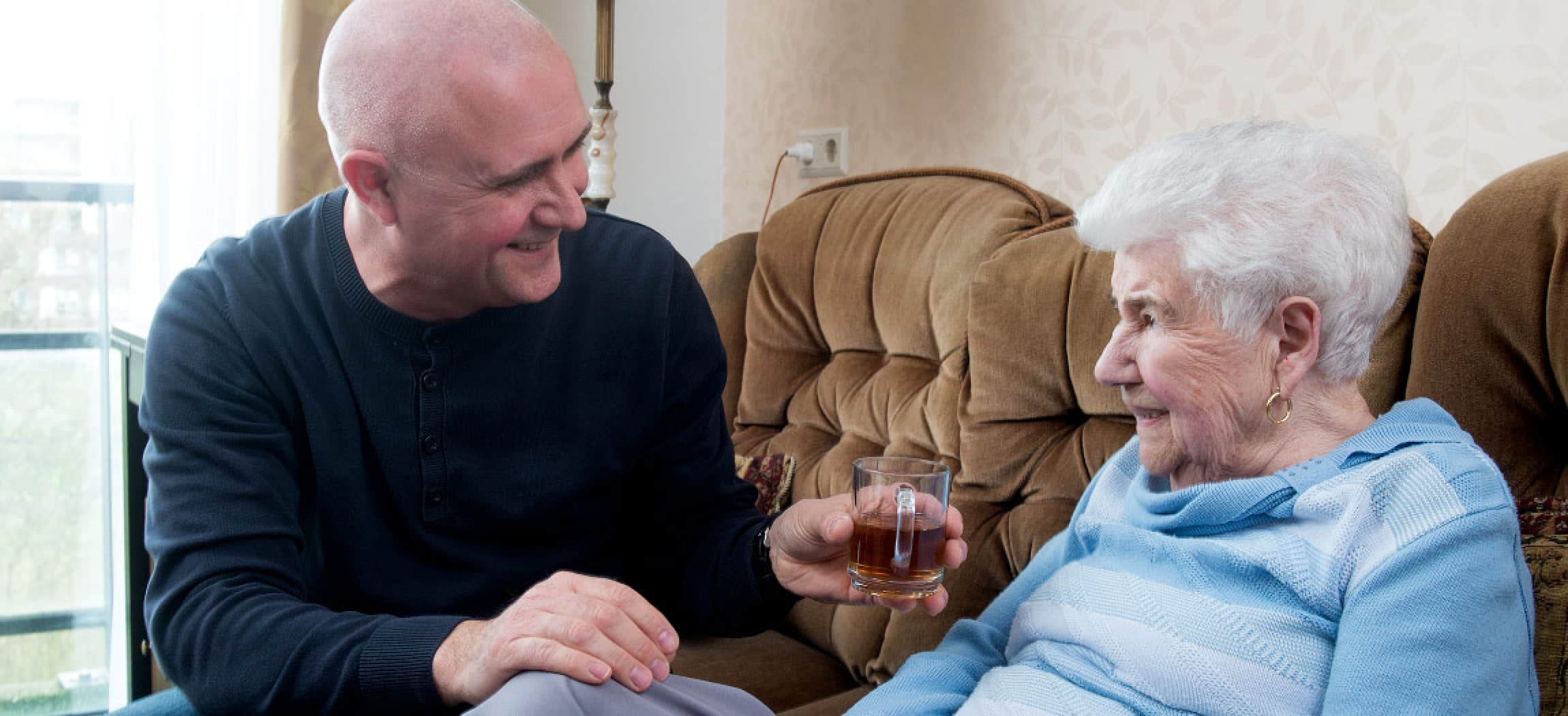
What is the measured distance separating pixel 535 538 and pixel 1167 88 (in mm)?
1188

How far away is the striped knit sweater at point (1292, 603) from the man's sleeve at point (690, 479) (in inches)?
9.6

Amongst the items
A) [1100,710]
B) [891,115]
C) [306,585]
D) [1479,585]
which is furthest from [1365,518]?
[891,115]

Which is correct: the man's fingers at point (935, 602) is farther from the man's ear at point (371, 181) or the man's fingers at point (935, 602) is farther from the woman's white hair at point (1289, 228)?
the man's ear at point (371, 181)

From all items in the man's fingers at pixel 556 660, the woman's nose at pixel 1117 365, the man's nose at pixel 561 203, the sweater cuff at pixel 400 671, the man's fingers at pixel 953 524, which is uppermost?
the man's nose at pixel 561 203

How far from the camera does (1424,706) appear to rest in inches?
35.3

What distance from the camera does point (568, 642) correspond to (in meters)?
0.97

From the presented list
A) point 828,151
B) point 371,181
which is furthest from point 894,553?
point 828,151

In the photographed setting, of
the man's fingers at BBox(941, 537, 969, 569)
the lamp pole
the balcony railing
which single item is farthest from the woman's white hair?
the balcony railing

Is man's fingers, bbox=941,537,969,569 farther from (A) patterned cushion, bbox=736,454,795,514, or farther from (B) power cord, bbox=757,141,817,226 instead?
(B) power cord, bbox=757,141,817,226

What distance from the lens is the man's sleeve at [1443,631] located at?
2.96 feet

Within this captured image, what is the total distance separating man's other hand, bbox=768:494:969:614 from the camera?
3.79 ft

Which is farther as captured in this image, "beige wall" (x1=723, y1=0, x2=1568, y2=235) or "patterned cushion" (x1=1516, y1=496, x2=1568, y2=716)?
→ "beige wall" (x1=723, y1=0, x2=1568, y2=235)

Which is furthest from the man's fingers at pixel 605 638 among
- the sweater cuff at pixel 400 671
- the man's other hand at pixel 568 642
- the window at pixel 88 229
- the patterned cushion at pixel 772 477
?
the window at pixel 88 229

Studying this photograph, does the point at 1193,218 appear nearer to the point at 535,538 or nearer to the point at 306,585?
the point at 535,538
